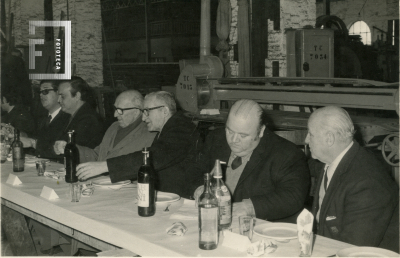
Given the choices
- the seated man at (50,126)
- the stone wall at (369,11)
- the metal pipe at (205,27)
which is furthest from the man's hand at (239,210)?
the stone wall at (369,11)

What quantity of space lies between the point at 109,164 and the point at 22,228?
0.93 meters

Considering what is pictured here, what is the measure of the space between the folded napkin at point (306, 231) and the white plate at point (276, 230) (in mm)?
156

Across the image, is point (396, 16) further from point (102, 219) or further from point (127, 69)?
point (102, 219)

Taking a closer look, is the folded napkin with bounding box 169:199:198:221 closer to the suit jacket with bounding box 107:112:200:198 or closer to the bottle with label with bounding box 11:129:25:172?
the suit jacket with bounding box 107:112:200:198

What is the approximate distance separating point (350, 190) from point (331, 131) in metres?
0.28

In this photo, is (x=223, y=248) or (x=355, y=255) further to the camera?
(x=223, y=248)

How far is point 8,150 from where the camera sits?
3.75 meters

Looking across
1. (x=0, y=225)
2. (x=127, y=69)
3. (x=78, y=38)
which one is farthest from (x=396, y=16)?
(x=0, y=225)

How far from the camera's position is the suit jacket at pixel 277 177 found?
2.37 metres

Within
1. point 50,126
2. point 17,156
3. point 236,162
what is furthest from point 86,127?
point 236,162

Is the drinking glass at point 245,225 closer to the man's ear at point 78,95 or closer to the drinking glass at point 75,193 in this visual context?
the drinking glass at point 75,193

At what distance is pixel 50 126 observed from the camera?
409 cm

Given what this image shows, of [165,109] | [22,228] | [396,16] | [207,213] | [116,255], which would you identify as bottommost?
[22,228]

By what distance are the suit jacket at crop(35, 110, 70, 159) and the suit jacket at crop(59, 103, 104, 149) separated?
139mm
